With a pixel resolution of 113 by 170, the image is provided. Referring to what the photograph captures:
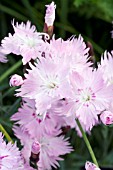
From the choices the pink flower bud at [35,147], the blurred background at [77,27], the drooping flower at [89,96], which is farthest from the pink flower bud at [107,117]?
the blurred background at [77,27]

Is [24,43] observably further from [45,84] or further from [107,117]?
[107,117]

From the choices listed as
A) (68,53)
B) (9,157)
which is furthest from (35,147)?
(68,53)

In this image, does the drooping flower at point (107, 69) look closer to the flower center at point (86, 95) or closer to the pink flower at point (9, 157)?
the flower center at point (86, 95)

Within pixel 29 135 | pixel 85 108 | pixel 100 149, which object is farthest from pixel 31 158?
pixel 100 149

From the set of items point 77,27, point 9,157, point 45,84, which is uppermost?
point 77,27

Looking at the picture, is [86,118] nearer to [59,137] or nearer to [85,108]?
[85,108]

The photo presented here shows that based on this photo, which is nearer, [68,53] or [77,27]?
[68,53]
